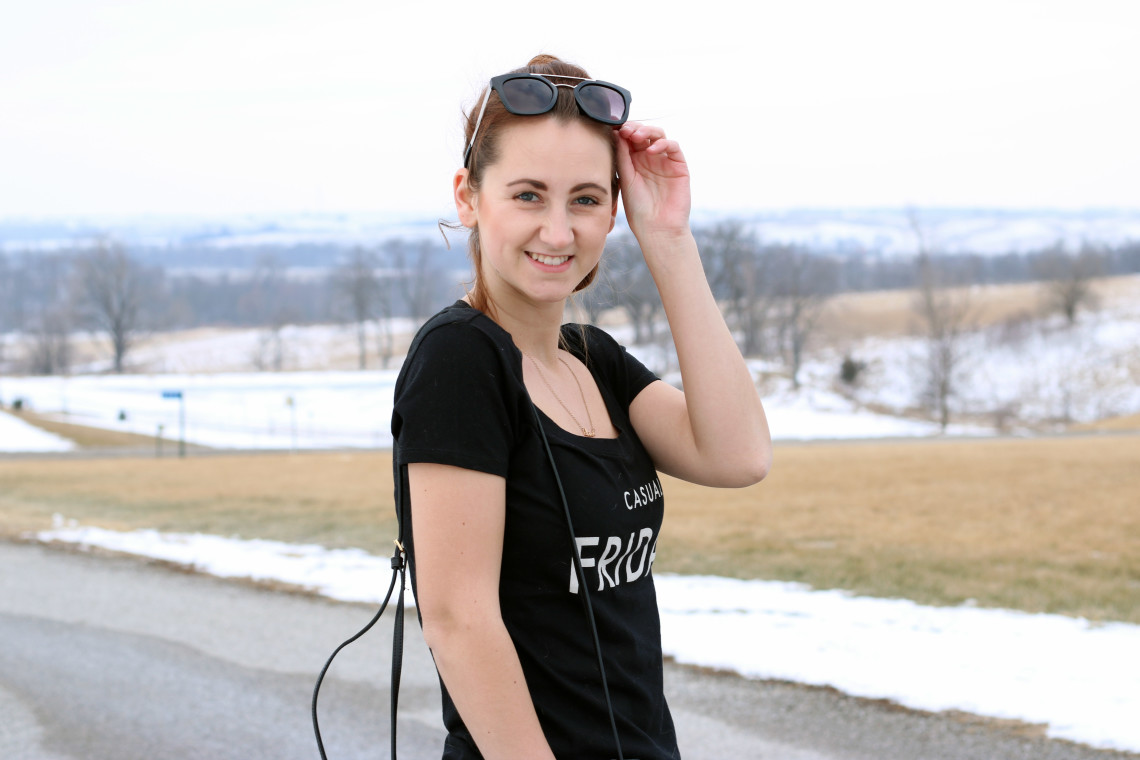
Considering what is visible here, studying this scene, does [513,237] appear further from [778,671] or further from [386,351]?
[386,351]

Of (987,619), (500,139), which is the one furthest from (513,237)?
(987,619)

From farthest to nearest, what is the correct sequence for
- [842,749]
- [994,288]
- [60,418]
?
[994,288]
[60,418]
[842,749]

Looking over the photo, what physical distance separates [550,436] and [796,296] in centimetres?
7636

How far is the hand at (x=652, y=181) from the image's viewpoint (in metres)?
1.86

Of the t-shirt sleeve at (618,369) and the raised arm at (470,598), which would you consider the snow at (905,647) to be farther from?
the raised arm at (470,598)

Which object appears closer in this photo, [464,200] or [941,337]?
[464,200]

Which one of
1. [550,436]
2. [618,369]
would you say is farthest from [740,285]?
[550,436]

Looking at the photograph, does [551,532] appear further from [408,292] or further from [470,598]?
[408,292]

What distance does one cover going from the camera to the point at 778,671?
595cm

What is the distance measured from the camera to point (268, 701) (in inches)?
220

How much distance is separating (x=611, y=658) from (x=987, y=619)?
20.4 ft

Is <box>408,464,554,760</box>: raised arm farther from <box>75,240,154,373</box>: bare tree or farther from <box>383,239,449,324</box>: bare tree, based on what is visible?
<box>383,239,449,324</box>: bare tree

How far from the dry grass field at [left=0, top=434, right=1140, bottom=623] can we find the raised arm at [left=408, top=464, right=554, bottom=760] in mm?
7172

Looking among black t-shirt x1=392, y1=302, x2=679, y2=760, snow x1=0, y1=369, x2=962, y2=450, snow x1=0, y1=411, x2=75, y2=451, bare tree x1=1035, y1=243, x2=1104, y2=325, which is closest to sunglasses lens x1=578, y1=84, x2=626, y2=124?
black t-shirt x1=392, y1=302, x2=679, y2=760
